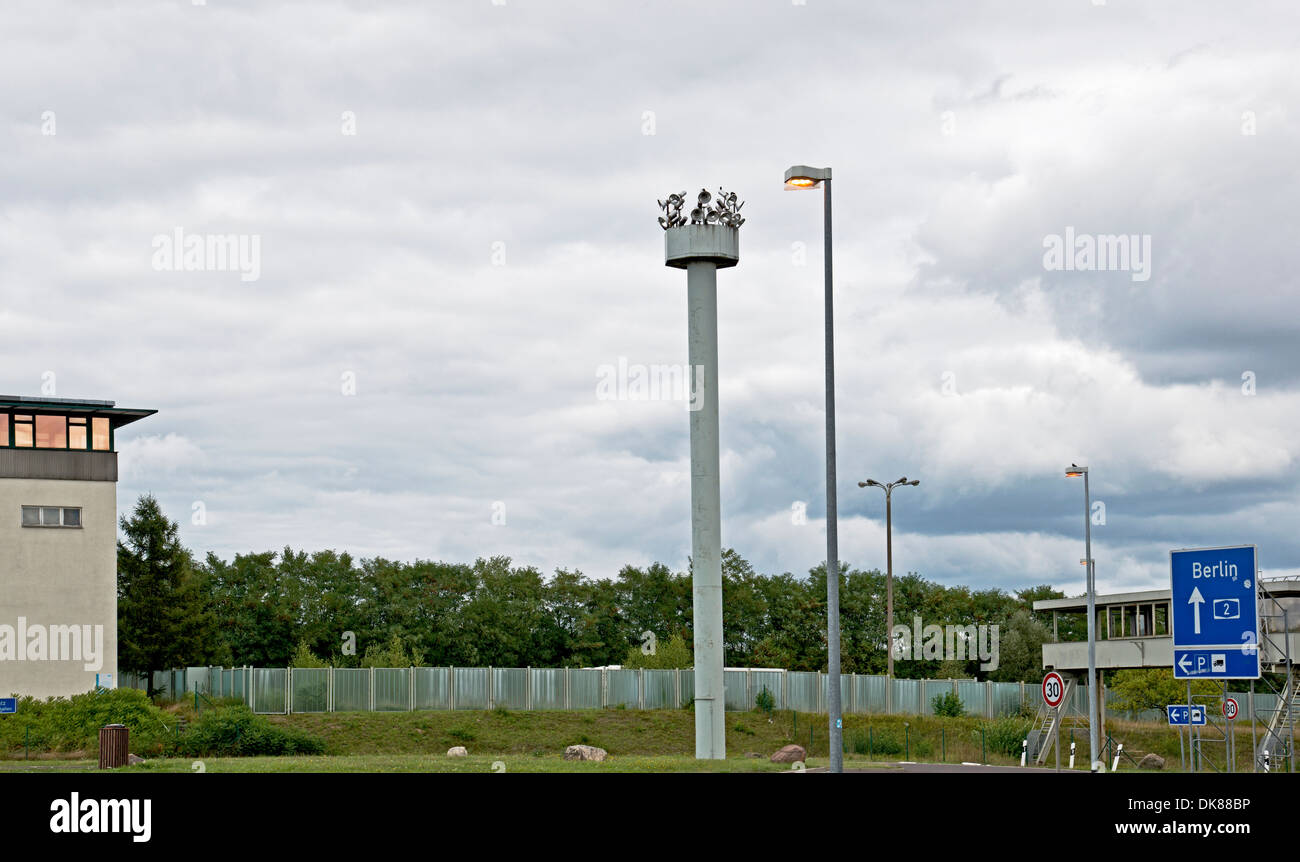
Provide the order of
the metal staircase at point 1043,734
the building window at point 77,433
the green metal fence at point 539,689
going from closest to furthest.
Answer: the metal staircase at point 1043,734, the building window at point 77,433, the green metal fence at point 539,689

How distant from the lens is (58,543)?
59.0m

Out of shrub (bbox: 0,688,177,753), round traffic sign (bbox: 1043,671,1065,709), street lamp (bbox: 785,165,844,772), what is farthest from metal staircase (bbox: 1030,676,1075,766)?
shrub (bbox: 0,688,177,753)

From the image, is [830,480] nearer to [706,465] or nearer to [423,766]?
[423,766]

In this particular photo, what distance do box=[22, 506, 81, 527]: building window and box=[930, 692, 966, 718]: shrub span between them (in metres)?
43.6

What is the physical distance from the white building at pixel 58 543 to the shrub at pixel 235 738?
7.12 meters

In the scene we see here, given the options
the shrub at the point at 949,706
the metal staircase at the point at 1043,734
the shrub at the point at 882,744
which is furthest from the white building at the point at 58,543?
the shrub at the point at 949,706

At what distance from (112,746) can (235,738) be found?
47.0 ft

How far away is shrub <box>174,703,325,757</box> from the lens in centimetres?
5062

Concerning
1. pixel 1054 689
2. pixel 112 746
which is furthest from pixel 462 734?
pixel 1054 689

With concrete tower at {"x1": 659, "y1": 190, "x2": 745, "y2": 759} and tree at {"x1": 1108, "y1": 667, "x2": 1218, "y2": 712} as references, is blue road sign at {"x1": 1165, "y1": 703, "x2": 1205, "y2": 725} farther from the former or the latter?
tree at {"x1": 1108, "y1": 667, "x2": 1218, "y2": 712}

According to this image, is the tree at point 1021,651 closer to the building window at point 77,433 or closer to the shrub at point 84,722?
the shrub at point 84,722

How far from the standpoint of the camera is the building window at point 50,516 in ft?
192

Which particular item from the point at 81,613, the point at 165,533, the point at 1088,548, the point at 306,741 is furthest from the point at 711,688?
the point at 165,533
